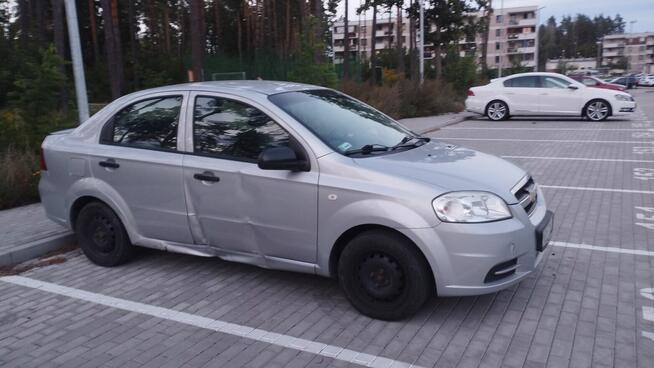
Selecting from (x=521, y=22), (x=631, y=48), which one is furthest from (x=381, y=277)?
(x=631, y=48)

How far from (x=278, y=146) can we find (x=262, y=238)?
2.37ft

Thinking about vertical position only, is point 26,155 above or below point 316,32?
below

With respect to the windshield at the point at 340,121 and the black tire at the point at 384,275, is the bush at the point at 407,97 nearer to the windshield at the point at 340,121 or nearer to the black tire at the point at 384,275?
the windshield at the point at 340,121

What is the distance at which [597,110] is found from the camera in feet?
60.6

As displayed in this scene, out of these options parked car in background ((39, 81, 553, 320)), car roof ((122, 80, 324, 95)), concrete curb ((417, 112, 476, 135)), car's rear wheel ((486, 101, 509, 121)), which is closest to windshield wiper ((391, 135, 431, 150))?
parked car in background ((39, 81, 553, 320))

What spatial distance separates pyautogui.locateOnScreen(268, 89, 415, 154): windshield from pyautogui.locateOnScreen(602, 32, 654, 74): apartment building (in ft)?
486

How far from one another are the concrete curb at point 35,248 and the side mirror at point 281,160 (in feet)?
9.88

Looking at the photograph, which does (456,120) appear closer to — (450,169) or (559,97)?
(559,97)

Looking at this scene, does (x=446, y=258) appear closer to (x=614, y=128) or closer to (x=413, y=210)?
(x=413, y=210)

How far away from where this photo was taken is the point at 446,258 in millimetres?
3695

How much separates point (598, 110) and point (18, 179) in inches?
675

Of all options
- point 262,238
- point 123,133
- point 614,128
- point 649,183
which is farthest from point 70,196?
point 614,128

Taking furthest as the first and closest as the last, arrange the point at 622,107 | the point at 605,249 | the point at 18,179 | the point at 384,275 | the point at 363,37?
the point at 363,37
the point at 622,107
the point at 18,179
the point at 605,249
the point at 384,275

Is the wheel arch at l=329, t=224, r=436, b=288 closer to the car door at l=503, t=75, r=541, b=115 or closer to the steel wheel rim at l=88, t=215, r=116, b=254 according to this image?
the steel wheel rim at l=88, t=215, r=116, b=254
